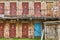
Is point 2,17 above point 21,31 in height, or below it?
above

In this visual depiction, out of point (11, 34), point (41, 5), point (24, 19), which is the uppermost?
point (41, 5)

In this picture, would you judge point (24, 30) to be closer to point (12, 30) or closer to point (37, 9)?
point (12, 30)

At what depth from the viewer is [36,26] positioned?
15609mm

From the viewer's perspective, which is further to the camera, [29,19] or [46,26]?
[29,19]

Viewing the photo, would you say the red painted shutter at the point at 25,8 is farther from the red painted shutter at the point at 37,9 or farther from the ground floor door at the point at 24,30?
the ground floor door at the point at 24,30

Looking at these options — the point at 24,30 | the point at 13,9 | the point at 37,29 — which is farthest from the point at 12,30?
the point at 37,29

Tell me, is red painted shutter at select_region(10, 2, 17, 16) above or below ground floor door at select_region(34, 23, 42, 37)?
above

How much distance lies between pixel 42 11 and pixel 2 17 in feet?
10.0

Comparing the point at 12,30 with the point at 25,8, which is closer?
the point at 12,30

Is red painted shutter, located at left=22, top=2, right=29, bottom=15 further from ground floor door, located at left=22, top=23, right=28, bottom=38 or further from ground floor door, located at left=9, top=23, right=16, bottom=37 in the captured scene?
ground floor door, located at left=9, top=23, right=16, bottom=37

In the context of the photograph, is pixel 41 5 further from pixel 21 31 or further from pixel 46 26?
pixel 46 26

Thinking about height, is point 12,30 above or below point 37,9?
below

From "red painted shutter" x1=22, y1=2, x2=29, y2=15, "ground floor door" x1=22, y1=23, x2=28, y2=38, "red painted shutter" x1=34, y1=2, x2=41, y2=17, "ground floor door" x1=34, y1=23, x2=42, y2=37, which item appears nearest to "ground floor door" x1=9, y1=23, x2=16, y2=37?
"ground floor door" x1=22, y1=23, x2=28, y2=38

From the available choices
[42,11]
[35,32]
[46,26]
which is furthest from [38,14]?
[46,26]
